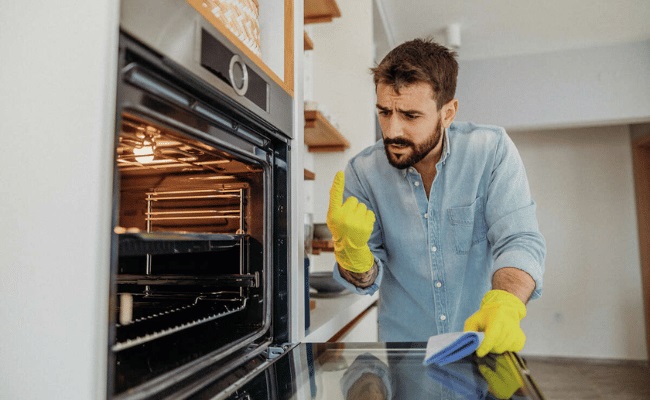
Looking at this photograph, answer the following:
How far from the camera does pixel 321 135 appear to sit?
2.27 metres

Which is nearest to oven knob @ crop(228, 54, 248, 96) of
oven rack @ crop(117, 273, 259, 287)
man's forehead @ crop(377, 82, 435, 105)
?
oven rack @ crop(117, 273, 259, 287)

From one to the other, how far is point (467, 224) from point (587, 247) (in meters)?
3.65

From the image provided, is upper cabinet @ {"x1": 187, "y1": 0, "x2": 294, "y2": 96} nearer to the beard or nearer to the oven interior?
the oven interior

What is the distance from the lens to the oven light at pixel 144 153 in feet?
2.41

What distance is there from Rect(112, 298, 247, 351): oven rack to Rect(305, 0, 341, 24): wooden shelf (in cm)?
142

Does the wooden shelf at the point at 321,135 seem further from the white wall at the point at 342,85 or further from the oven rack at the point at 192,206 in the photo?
the oven rack at the point at 192,206

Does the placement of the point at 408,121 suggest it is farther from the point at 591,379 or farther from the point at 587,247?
the point at 587,247

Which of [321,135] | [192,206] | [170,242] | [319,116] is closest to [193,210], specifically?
[192,206]

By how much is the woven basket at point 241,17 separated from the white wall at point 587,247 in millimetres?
4297

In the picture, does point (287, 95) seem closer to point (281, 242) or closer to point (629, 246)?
point (281, 242)

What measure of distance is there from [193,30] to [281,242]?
47cm

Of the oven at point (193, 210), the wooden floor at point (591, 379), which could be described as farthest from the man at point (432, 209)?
the wooden floor at point (591, 379)

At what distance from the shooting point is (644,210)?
4230 millimetres

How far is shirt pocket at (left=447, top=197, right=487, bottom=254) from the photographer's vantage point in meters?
1.42
